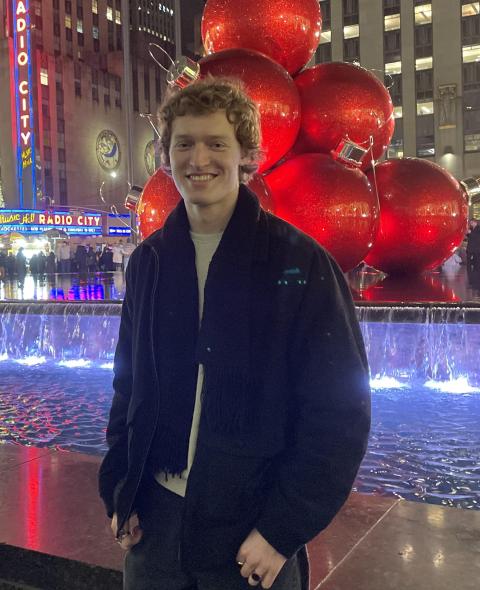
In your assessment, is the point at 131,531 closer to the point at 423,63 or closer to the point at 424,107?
the point at 424,107

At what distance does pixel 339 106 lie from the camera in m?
6.15

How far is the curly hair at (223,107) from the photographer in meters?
1.57

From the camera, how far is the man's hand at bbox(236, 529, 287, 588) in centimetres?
142

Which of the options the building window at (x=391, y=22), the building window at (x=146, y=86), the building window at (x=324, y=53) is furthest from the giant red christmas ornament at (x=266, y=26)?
the building window at (x=146, y=86)

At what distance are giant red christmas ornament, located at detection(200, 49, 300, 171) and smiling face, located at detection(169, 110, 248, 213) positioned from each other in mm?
4097

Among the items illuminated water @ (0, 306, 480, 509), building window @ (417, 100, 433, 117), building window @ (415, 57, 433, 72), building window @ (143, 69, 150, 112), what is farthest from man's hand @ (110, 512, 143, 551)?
building window @ (143, 69, 150, 112)

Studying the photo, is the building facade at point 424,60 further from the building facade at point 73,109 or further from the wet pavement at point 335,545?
the wet pavement at point 335,545

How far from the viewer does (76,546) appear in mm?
2500

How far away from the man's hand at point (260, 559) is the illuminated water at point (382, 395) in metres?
2.38

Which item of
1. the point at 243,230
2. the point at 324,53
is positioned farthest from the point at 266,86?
the point at 324,53

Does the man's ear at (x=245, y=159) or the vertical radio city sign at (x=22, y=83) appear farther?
the vertical radio city sign at (x=22, y=83)

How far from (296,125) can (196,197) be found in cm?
464

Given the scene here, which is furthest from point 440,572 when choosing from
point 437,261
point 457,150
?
point 457,150

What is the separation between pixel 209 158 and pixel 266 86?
4369 mm
